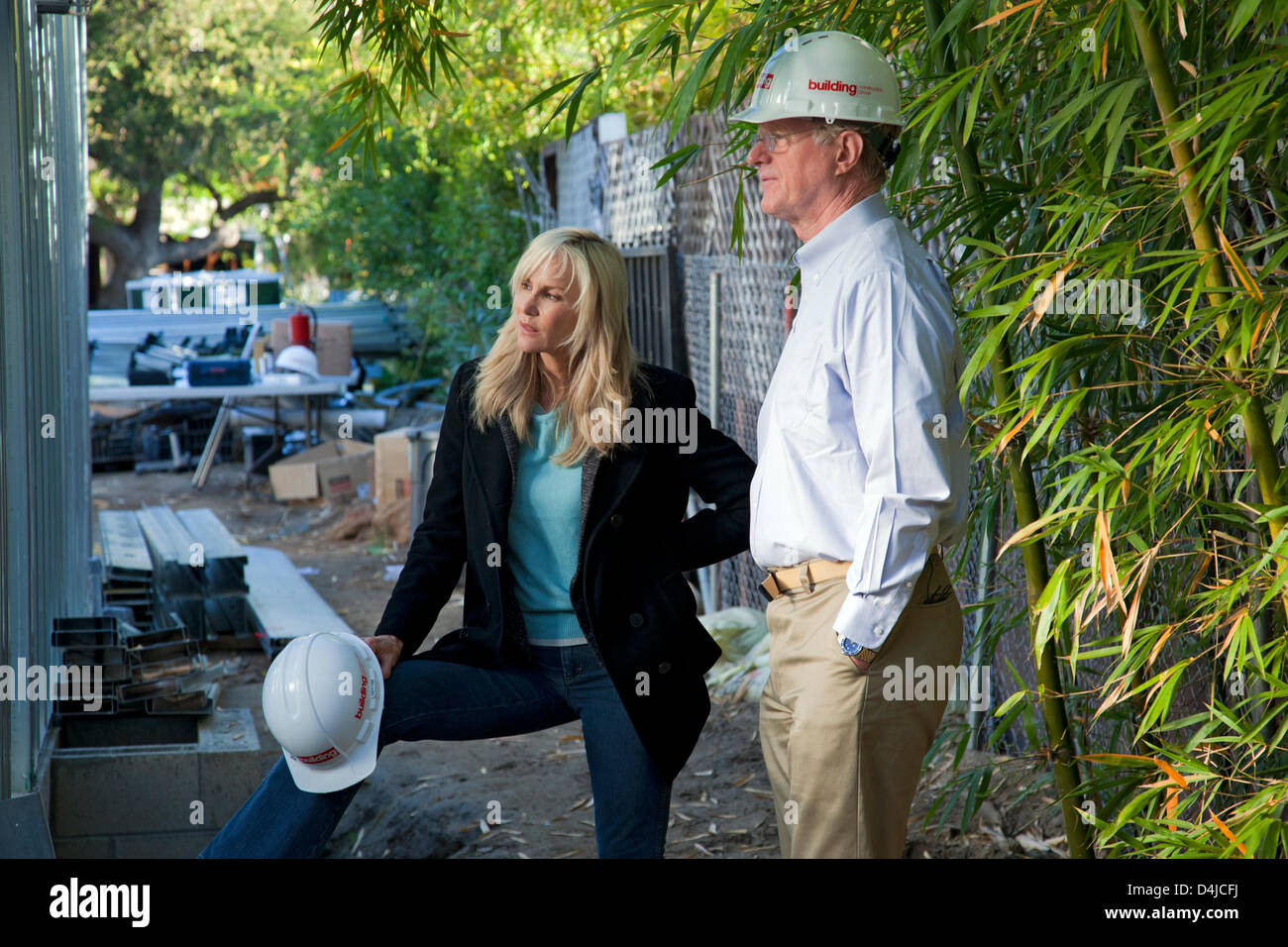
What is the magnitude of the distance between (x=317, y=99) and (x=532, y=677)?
13.9 meters

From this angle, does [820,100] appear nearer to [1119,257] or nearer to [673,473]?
[1119,257]

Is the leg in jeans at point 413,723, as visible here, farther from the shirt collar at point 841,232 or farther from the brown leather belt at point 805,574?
the shirt collar at point 841,232

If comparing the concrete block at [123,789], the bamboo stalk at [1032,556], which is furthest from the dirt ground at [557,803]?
the bamboo stalk at [1032,556]

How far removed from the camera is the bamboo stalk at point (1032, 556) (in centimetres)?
236

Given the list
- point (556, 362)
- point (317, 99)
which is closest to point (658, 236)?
point (556, 362)

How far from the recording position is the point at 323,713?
2312 millimetres

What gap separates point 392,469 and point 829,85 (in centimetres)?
825

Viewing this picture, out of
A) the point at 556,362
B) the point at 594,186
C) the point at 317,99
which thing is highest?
the point at 317,99

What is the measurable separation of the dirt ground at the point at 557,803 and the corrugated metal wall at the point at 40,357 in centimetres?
104

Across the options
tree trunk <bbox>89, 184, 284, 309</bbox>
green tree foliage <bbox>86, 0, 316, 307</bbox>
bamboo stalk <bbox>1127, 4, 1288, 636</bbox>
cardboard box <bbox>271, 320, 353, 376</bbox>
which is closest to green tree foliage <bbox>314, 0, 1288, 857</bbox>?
bamboo stalk <bbox>1127, 4, 1288, 636</bbox>

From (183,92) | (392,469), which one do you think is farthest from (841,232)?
(183,92)

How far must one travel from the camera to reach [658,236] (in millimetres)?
8062

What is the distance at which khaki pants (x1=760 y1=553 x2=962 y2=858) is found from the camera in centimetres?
215

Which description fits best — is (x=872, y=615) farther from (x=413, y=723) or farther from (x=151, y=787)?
(x=151, y=787)
